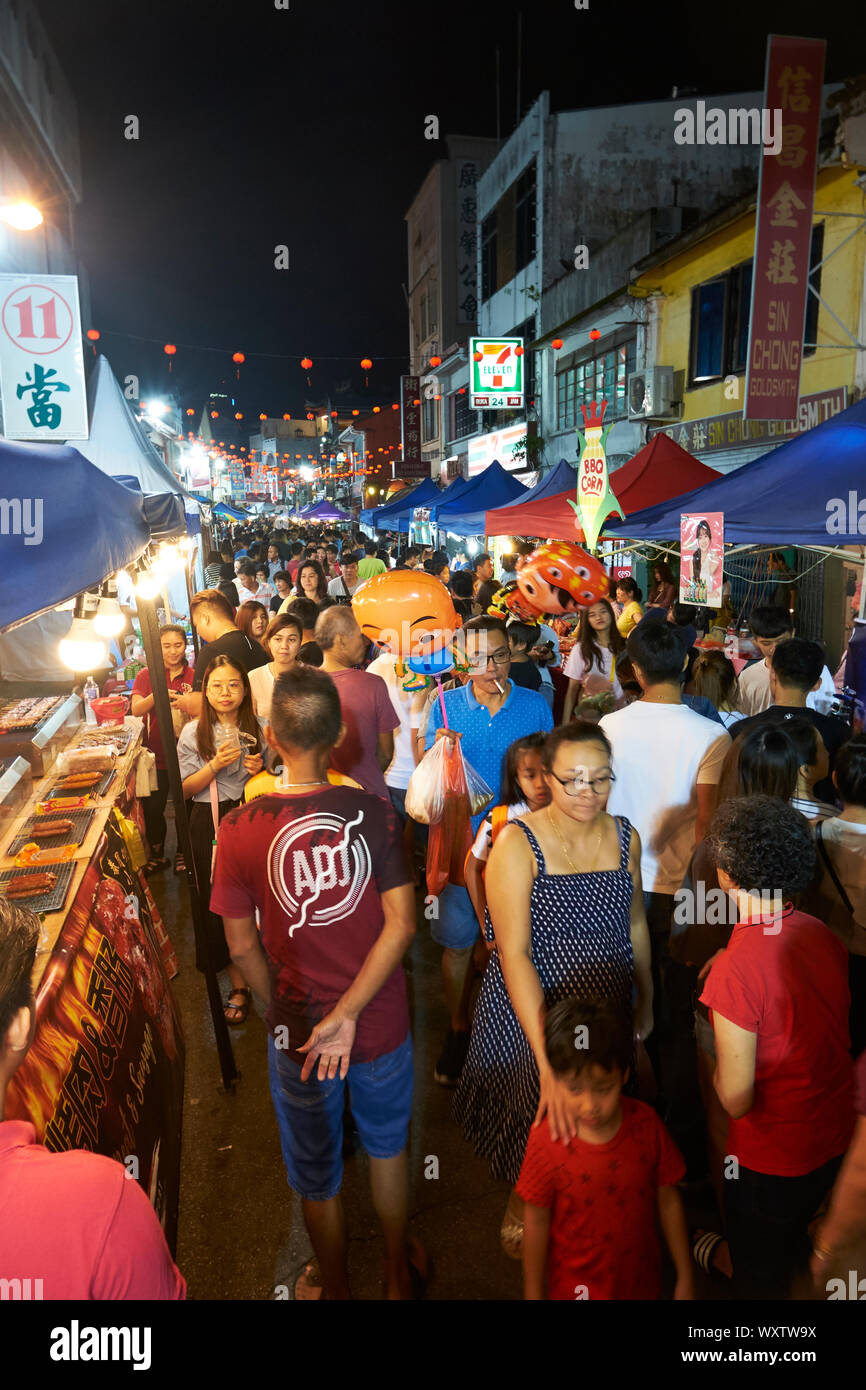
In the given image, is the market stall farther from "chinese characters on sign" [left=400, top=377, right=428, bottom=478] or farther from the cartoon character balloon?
"chinese characters on sign" [left=400, top=377, right=428, bottom=478]

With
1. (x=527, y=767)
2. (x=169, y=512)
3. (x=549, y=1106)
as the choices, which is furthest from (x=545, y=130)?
(x=549, y=1106)

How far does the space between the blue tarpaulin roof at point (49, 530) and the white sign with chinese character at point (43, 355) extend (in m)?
3.31

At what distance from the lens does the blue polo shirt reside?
12.9ft

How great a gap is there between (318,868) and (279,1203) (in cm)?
177

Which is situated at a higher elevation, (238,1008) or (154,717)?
(154,717)

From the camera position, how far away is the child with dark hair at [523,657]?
5.68m

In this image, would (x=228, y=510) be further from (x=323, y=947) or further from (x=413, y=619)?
(x=323, y=947)

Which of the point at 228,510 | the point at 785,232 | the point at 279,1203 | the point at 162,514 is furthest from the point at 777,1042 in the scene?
the point at 228,510

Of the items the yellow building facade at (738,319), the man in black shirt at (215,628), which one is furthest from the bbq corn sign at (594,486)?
the man in black shirt at (215,628)

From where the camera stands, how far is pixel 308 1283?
9.22 ft

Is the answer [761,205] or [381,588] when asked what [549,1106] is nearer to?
[381,588]

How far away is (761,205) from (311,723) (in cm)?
812

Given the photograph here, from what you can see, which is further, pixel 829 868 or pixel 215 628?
pixel 215 628

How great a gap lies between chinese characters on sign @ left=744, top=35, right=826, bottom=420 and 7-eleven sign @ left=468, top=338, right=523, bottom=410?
44.6ft
